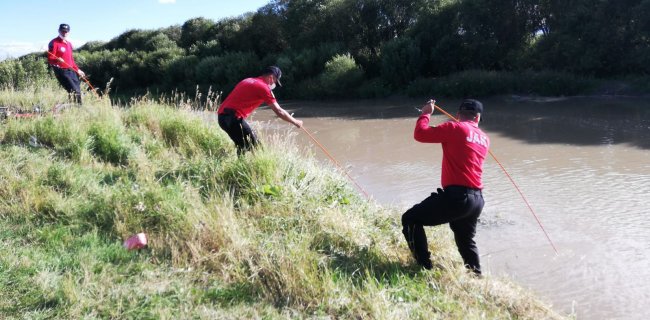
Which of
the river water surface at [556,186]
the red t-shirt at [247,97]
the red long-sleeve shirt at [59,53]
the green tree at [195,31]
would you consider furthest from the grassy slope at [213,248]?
the green tree at [195,31]

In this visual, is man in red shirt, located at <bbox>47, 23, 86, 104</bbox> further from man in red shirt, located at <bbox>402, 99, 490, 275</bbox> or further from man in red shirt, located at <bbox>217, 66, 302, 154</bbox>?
man in red shirt, located at <bbox>402, 99, 490, 275</bbox>

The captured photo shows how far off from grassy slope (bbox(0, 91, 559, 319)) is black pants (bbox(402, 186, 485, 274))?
0.16 metres

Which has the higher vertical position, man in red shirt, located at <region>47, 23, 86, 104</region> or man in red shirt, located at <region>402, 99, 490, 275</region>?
man in red shirt, located at <region>47, 23, 86, 104</region>

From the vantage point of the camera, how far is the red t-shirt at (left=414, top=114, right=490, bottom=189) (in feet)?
14.9

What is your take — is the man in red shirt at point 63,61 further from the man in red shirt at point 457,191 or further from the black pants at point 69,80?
the man in red shirt at point 457,191

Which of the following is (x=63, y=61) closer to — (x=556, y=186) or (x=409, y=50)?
(x=556, y=186)

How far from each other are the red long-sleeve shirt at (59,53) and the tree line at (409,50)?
1190cm

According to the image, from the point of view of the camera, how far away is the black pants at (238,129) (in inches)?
286

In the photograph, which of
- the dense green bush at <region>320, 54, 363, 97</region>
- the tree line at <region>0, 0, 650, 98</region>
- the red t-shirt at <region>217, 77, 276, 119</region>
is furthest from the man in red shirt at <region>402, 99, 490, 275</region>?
the dense green bush at <region>320, 54, 363, 97</region>

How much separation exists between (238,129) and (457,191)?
3.61m

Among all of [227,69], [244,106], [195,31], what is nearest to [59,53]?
[244,106]

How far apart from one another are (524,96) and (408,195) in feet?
45.0

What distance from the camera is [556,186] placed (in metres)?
8.34

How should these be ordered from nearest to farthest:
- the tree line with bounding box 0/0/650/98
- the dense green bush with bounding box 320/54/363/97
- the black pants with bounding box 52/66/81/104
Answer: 1. the black pants with bounding box 52/66/81/104
2. the tree line with bounding box 0/0/650/98
3. the dense green bush with bounding box 320/54/363/97
